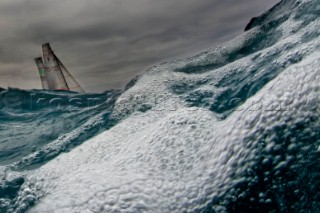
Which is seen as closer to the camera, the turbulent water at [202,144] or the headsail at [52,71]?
the turbulent water at [202,144]

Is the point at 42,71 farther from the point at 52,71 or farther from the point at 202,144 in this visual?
the point at 202,144

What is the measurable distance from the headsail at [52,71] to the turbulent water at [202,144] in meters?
5.49

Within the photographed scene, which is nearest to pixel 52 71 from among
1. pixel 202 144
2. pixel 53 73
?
pixel 53 73

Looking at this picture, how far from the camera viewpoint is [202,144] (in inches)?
52.7

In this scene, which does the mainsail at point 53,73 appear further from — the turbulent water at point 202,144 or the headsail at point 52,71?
the turbulent water at point 202,144

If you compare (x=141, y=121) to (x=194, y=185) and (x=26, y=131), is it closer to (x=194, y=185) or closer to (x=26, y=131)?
(x=194, y=185)

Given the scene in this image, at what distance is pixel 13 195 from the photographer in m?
1.70

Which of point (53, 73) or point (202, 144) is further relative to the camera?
point (53, 73)

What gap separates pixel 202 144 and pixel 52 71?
745 centimetres

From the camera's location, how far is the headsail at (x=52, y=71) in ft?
26.6

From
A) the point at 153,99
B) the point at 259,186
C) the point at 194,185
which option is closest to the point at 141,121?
the point at 153,99

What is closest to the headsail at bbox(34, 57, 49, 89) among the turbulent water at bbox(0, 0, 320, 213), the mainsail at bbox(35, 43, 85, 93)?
the mainsail at bbox(35, 43, 85, 93)

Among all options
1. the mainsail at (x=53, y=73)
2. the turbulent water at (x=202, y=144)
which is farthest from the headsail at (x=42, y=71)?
the turbulent water at (x=202, y=144)

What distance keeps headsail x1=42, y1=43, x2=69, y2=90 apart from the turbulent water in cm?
549
